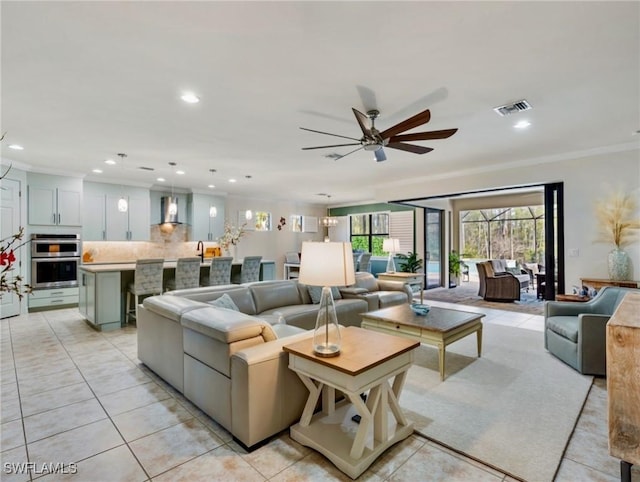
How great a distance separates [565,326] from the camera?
349 cm

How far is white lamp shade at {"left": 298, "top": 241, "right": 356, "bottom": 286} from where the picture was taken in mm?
1954

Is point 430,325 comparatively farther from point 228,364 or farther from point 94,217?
point 94,217

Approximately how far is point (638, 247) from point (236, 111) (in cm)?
560

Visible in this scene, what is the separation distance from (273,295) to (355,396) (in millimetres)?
2624

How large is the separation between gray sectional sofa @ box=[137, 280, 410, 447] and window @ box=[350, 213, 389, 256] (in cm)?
805

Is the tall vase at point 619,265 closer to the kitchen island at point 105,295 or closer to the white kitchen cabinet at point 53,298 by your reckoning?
the kitchen island at point 105,295

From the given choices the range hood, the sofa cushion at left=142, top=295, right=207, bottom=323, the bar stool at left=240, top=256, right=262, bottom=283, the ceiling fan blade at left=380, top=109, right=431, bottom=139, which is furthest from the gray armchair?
the range hood

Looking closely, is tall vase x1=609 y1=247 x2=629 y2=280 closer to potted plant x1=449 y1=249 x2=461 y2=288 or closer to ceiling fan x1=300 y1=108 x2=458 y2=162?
ceiling fan x1=300 y1=108 x2=458 y2=162

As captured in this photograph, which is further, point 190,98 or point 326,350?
point 190,98

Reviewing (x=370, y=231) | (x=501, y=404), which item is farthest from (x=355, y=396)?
(x=370, y=231)

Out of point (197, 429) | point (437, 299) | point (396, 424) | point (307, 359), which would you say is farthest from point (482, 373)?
point (437, 299)

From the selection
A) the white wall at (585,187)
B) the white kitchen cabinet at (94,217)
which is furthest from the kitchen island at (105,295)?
the white wall at (585,187)

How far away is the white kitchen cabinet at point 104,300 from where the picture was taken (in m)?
4.83

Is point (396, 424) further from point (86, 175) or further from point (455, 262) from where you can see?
point (455, 262)
